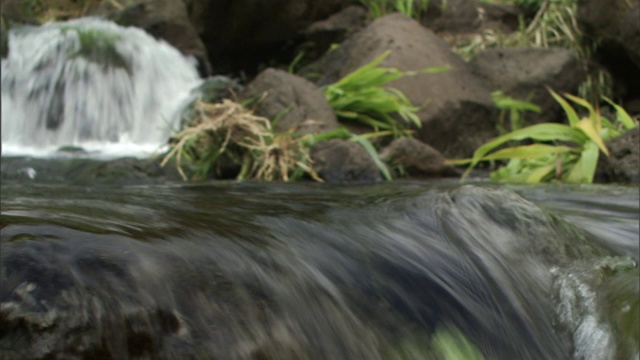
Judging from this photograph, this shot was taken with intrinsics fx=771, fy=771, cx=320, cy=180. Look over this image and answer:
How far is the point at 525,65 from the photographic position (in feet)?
24.4

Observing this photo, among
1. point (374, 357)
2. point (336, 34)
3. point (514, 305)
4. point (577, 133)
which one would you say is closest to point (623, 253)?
point (514, 305)

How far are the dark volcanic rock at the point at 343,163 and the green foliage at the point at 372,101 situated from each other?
1.09m

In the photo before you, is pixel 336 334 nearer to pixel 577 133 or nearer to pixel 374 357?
pixel 374 357

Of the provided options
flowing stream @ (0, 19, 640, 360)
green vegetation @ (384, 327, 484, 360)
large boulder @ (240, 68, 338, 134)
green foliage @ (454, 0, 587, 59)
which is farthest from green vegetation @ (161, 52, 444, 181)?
green foliage @ (454, 0, 587, 59)

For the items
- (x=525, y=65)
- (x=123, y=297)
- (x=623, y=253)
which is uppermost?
(x=525, y=65)

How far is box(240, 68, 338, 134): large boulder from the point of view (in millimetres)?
5434

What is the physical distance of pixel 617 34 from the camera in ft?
23.3

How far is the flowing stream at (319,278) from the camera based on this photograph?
1215 millimetres

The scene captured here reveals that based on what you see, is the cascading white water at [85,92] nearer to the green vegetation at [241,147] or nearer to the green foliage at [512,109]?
the green vegetation at [241,147]

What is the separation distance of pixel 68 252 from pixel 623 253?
1811 millimetres

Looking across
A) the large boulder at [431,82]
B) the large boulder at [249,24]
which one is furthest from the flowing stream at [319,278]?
the large boulder at [249,24]

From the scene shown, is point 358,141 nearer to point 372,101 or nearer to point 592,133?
point 372,101

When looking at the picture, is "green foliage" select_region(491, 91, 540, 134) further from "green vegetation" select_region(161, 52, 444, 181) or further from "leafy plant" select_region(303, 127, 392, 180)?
"green vegetation" select_region(161, 52, 444, 181)

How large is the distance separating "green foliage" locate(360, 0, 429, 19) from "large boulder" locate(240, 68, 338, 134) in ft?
11.1
